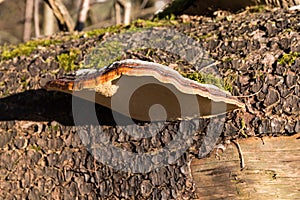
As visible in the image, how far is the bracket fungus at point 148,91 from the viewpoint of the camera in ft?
5.01

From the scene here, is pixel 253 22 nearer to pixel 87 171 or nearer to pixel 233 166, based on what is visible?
pixel 233 166

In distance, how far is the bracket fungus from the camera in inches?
60.2

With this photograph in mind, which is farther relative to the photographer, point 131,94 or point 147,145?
point 147,145

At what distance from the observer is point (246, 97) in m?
1.91

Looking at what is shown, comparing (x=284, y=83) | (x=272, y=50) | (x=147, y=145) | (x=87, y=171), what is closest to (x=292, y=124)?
(x=284, y=83)

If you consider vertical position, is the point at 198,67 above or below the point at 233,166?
above

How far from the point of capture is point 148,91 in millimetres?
1673

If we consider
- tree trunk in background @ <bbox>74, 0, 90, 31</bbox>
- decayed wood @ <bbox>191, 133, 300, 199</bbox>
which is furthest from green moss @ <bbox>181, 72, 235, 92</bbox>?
tree trunk in background @ <bbox>74, 0, 90, 31</bbox>

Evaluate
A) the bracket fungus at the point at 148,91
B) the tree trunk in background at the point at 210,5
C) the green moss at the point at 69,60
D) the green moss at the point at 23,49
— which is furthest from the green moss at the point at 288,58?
the green moss at the point at 23,49

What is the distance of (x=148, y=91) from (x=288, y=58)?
2.00ft

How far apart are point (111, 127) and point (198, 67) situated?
45 centimetres

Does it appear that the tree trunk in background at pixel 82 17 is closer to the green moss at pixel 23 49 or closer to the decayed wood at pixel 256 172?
the green moss at pixel 23 49

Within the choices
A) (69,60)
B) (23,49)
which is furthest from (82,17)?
(69,60)

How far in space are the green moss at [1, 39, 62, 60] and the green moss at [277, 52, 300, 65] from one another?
4.18ft
